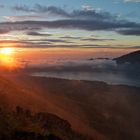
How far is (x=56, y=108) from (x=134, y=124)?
20.1m

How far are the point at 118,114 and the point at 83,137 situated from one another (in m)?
39.1

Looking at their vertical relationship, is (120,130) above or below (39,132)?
below

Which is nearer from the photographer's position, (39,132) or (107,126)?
(39,132)

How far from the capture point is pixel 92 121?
60.1 m

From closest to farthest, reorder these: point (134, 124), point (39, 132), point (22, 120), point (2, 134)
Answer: point (2, 134) → point (39, 132) → point (22, 120) → point (134, 124)

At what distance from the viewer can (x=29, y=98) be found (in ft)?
183

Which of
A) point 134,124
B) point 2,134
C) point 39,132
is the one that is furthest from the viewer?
point 134,124

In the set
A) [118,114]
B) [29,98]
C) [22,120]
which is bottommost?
[118,114]

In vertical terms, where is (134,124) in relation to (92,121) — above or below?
below

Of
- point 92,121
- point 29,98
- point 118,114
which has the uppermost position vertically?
point 29,98

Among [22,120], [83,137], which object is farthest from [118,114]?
[22,120]

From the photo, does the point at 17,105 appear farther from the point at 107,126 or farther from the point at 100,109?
the point at 100,109

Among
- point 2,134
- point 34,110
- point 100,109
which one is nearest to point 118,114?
point 100,109

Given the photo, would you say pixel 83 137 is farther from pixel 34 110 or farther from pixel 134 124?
pixel 134 124
